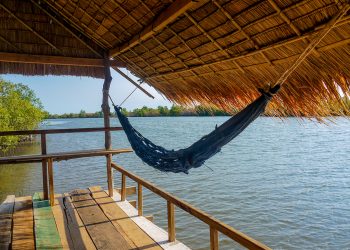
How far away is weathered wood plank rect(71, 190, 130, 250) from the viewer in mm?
2432

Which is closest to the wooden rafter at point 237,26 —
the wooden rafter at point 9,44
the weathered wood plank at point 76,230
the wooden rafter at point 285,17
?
the wooden rafter at point 285,17

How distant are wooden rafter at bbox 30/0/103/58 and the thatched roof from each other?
11 millimetres

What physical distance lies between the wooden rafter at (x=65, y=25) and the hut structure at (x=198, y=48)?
0.01 metres

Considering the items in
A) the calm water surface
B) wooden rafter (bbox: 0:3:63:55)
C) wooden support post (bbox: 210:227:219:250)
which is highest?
wooden rafter (bbox: 0:3:63:55)

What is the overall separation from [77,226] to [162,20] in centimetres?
191

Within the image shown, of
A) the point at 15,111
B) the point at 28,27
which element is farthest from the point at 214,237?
the point at 15,111

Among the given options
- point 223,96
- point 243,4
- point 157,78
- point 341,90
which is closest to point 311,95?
point 341,90

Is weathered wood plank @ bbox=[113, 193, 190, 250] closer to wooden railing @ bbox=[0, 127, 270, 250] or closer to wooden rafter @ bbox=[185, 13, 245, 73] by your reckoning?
wooden railing @ bbox=[0, 127, 270, 250]

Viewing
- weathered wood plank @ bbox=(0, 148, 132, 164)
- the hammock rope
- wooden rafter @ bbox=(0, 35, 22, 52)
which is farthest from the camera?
wooden rafter @ bbox=(0, 35, 22, 52)

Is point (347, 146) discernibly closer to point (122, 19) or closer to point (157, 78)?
point (157, 78)

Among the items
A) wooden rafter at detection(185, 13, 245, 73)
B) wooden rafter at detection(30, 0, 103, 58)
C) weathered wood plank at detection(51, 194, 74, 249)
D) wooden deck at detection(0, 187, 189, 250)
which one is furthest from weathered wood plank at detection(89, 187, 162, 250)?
wooden rafter at detection(30, 0, 103, 58)

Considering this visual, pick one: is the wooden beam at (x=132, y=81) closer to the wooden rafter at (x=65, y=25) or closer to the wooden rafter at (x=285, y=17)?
the wooden rafter at (x=65, y=25)

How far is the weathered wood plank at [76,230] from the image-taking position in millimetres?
2402

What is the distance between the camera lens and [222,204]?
6465 mm
